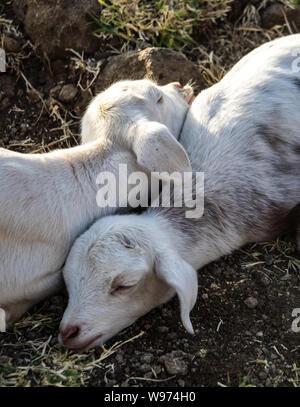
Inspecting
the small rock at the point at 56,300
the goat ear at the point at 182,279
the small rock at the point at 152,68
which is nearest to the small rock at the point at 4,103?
the small rock at the point at 152,68

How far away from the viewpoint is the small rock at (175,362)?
3.63m

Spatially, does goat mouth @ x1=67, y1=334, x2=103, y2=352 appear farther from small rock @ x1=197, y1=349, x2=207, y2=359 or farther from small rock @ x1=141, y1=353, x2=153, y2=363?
small rock @ x1=197, y1=349, x2=207, y2=359

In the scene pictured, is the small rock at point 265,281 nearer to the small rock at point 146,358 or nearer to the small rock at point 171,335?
the small rock at point 171,335

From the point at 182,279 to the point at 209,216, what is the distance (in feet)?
2.18

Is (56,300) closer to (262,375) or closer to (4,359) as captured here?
(4,359)

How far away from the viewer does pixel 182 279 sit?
3.68m

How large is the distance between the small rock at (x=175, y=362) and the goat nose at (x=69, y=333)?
0.51 m

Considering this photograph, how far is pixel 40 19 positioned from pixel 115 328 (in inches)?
123

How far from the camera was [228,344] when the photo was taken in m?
3.83

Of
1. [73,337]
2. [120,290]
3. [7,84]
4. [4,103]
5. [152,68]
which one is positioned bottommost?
[73,337]

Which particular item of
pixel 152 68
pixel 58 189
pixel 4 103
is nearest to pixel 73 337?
pixel 58 189

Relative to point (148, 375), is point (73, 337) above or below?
above

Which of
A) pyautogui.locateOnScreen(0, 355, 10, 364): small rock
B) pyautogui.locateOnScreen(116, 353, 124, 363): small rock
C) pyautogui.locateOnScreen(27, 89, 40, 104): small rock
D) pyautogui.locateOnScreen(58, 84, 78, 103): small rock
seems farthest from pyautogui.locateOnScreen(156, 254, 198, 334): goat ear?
pyautogui.locateOnScreen(27, 89, 40, 104): small rock
